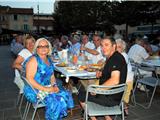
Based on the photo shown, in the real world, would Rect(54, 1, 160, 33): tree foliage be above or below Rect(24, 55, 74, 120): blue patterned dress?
above

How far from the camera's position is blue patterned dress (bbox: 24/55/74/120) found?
11.1ft

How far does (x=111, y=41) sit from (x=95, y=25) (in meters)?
26.2

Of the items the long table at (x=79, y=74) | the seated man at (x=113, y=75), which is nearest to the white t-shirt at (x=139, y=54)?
the long table at (x=79, y=74)

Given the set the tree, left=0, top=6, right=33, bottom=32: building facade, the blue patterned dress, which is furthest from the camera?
left=0, top=6, right=33, bottom=32: building facade

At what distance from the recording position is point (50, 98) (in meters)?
3.43

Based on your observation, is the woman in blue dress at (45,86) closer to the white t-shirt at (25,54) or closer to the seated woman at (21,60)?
the seated woman at (21,60)

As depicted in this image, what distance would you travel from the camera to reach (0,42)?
133 feet

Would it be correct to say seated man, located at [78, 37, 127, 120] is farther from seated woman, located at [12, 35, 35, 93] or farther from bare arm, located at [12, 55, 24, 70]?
bare arm, located at [12, 55, 24, 70]

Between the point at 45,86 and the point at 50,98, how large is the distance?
27 centimetres

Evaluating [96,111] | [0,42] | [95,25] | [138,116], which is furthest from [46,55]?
[0,42]

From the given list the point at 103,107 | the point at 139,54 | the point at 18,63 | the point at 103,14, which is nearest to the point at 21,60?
the point at 18,63

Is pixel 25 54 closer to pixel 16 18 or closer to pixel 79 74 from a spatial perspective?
pixel 79 74

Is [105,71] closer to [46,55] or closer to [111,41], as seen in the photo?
[111,41]

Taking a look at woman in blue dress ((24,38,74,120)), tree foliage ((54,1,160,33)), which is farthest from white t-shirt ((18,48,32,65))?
tree foliage ((54,1,160,33))
